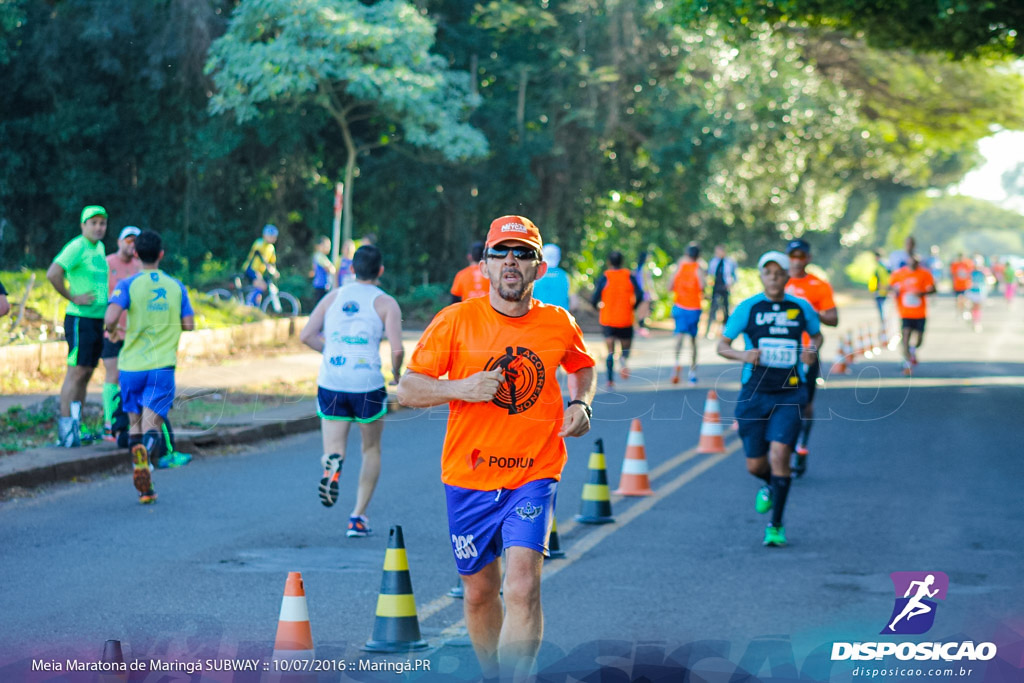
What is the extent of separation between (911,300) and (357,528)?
46.5 ft

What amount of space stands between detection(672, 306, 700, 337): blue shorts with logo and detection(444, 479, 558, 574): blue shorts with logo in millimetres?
14159

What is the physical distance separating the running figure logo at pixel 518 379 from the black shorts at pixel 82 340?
7235 mm

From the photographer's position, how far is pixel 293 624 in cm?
539

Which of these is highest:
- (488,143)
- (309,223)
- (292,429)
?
(488,143)

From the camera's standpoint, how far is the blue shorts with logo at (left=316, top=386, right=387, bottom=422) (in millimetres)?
8742

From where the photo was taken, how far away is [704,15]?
20.1 meters

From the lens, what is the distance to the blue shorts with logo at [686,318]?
1898 centimetres

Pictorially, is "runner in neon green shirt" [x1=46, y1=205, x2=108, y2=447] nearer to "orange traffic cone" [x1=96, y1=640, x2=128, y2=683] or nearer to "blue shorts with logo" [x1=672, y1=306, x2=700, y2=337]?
"orange traffic cone" [x1=96, y1=640, x2=128, y2=683]

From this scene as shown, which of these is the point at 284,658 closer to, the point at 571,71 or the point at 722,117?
the point at 571,71

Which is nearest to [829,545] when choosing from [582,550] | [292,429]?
[582,550]

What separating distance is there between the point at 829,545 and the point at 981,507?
2.04 metres

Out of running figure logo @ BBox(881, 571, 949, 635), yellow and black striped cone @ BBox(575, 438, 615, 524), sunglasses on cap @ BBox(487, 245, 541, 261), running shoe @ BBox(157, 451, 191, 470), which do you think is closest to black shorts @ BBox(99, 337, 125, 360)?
running shoe @ BBox(157, 451, 191, 470)

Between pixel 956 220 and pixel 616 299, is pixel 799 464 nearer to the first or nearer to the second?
pixel 616 299

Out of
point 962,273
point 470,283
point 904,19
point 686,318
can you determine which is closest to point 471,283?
point 470,283
